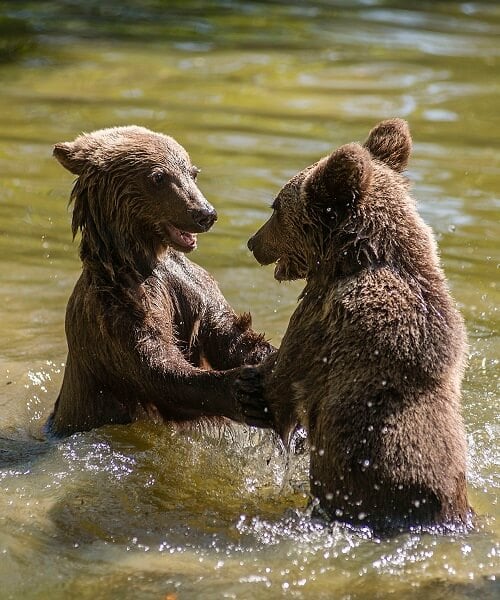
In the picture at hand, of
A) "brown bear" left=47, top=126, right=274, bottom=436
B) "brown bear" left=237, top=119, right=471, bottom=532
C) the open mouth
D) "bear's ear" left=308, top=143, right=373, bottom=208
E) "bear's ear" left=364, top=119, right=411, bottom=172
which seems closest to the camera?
"brown bear" left=237, top=119, right=471, bottom=532

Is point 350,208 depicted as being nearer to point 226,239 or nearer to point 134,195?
point 134,195

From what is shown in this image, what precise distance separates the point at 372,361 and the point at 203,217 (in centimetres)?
181

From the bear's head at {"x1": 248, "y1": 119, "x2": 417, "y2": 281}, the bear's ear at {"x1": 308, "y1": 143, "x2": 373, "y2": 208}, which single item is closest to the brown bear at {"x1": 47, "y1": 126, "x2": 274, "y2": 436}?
the bear's head at {"x1": 248, "y1": 119, "x2": 417, "y2": 281}

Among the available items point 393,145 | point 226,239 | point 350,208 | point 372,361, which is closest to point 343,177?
point 350,208

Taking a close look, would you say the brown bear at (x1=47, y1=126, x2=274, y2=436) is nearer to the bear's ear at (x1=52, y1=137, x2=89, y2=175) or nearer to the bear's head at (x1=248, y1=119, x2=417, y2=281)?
the bear's ear at (x1=52, y1=137, x2=89, y2=175)

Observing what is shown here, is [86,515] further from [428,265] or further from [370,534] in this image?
[428,265]

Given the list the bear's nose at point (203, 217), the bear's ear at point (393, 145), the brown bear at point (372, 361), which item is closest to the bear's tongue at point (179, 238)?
the bear's nose at point (203, 217)

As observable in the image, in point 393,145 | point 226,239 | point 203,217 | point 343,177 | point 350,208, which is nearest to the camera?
point 343,177

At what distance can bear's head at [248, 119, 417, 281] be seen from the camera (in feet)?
21.5

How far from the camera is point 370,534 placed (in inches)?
244

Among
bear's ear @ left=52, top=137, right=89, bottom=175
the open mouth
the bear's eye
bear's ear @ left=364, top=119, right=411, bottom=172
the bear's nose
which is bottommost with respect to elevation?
the open mouth

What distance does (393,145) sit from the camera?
283 inches

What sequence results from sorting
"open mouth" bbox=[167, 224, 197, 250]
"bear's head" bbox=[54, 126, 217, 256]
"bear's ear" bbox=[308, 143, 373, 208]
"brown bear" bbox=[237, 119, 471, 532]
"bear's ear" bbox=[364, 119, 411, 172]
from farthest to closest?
"open mouth" bbox=[167, 224, 197, 250] < "bear's head" bbox=[54, 126, 217, 256] < "bear's ear" bbox=[364, 119, 411, 172] < "bear's ear" bbox=[308, 143, 373, 208] < "brown bear" bbox=[237, 119, 471, 532]

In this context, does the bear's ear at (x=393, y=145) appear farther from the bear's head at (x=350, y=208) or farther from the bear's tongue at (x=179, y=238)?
the bear's tongue at (x=179, y=238)
